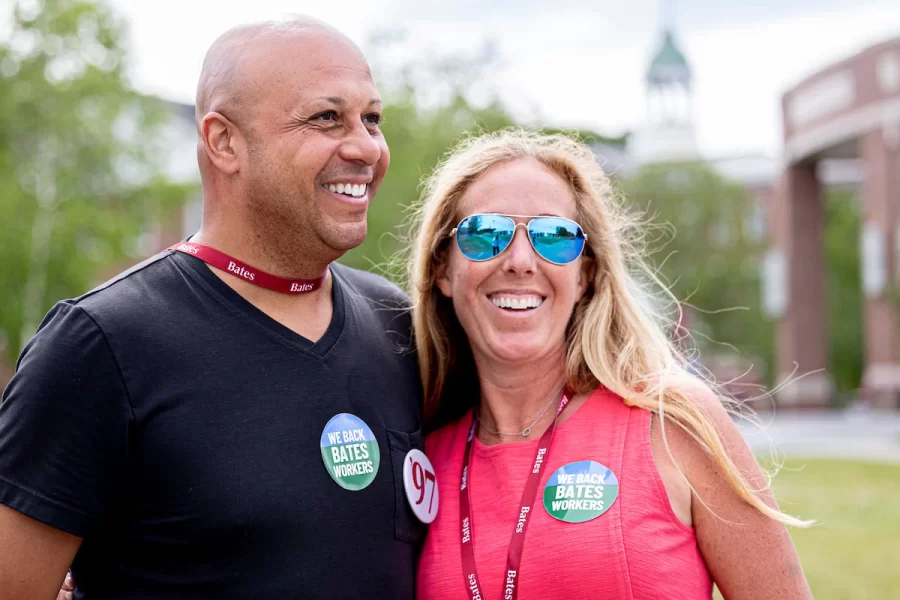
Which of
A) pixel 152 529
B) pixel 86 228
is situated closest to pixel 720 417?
pixel 152 529

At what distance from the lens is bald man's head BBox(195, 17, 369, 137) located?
2885mm

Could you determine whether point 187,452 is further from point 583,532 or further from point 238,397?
point 583,532

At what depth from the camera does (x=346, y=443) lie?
290 cm

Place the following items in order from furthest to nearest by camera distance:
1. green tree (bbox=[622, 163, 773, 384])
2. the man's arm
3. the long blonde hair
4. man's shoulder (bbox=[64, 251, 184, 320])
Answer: green tree (bbox=[622, 163, 773, 384]) < the long blonde hair < man's shoulder (bbox=[64, 251, 184, 320]) < the man's arm

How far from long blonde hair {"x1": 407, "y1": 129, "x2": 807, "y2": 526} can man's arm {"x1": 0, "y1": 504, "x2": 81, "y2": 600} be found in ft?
4.72

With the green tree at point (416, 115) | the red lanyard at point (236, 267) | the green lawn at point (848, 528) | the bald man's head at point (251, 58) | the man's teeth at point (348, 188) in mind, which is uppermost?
the green tree at point (416, 115)

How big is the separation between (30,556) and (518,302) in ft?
5.35

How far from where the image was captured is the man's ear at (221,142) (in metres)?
2.91

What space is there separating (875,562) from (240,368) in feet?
26.5

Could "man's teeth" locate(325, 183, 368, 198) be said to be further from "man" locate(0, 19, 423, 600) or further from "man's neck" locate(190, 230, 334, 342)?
"man's neck" locate(190, 230, 334, 342)

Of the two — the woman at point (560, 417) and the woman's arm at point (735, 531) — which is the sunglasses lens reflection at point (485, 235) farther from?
the woman's arm at point (735, 531)

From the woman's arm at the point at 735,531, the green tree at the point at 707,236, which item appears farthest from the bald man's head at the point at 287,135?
the green tree at the point at 707,236

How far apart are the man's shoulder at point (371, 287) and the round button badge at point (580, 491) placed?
41.1 inches

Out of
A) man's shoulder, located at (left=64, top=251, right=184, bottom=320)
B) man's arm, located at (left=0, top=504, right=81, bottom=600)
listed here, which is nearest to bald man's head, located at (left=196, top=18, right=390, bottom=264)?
man's shoulder, located at (left=64, top=251, right=184, bottom=320)
